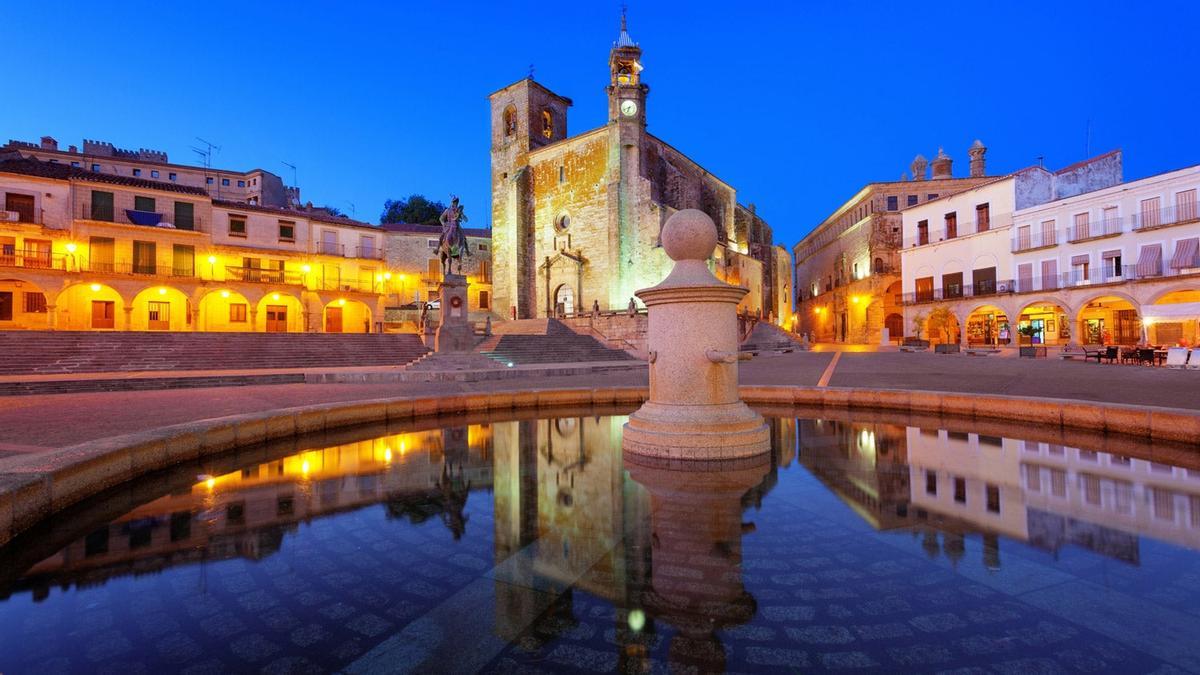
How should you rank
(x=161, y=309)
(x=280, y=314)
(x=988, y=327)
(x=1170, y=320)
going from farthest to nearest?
(x=280, y=314), (x=988, y=327), (x=161, y=309), (x=1170, y=320)

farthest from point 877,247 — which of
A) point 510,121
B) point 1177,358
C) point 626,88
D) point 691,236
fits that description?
point 691,236

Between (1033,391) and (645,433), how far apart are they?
7878 mm

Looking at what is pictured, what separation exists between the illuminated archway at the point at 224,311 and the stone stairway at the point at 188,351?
11.5m

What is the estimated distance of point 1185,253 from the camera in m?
24.1

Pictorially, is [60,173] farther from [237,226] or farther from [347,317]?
[347,317]

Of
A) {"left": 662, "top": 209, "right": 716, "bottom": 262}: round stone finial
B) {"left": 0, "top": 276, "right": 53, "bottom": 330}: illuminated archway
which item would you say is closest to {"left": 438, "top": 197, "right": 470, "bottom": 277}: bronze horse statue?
{"left": 662, "top": 209, "right": 716, "bottom": 262}: round stone finial

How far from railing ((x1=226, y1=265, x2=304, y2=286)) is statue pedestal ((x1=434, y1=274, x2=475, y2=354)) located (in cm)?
1917

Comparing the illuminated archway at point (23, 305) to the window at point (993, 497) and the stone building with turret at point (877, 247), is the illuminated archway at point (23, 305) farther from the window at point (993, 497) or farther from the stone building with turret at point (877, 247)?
the stone building with turret at point (877, 247)

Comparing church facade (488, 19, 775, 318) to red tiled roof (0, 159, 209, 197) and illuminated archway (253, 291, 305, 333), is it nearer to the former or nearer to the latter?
illuminated archway (253, 291, 305, 333)

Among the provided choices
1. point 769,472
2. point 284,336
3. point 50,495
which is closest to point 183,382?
point 284,336

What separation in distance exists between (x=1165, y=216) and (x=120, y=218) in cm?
5151

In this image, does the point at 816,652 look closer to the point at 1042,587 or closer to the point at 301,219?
the point at 1042,587

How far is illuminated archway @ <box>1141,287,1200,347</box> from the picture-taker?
77.9ft

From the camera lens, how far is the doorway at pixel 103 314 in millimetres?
27547
